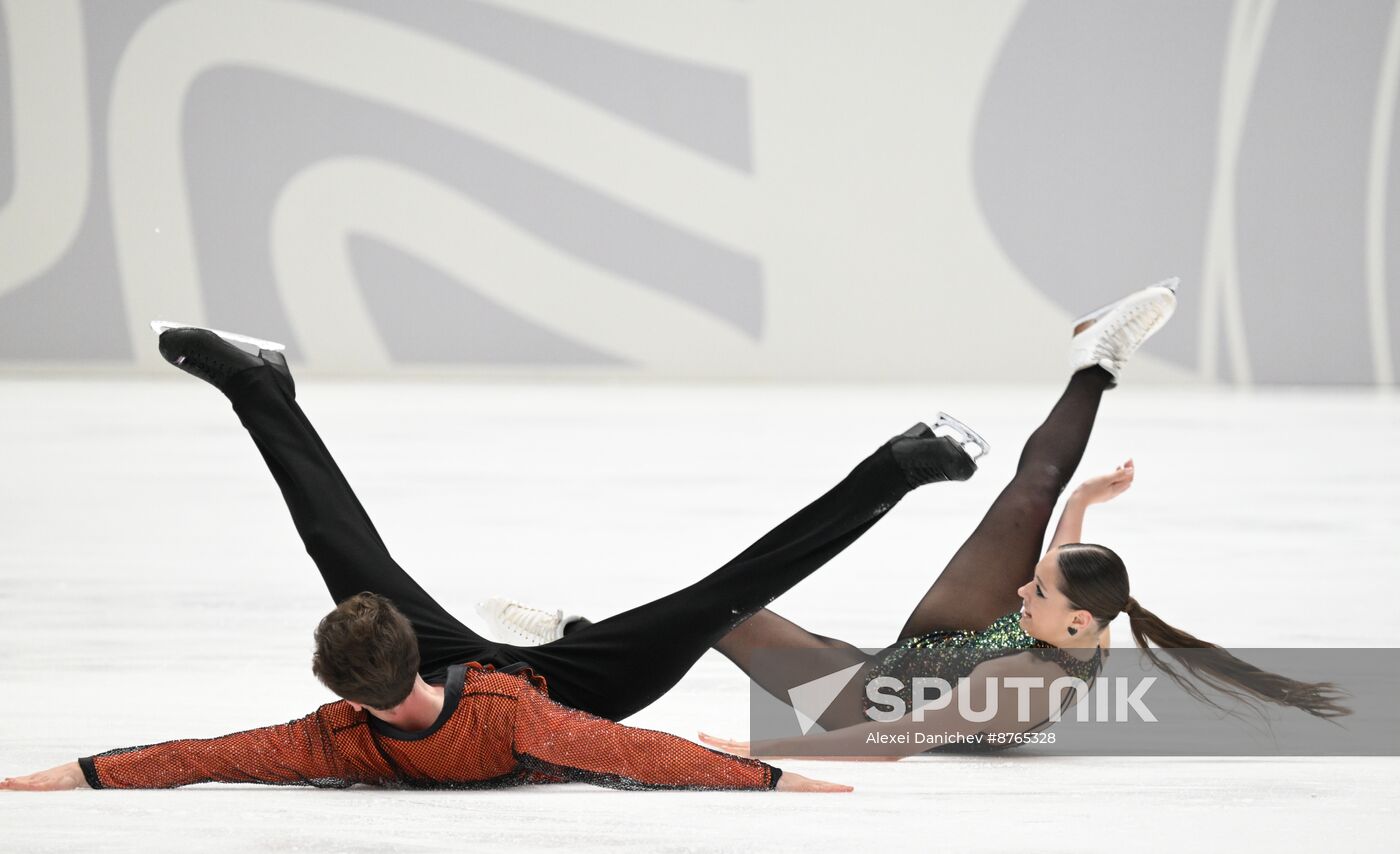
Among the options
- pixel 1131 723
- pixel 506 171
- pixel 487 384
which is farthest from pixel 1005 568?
pixel 506 171

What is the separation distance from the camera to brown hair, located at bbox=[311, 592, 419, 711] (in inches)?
67.6

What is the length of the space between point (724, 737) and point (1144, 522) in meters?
2.51

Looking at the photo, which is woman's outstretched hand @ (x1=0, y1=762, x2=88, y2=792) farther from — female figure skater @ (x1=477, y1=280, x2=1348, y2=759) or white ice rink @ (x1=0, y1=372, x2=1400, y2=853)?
female figure skater @ (x1=477, y1=280, x2=1348, y2=759)

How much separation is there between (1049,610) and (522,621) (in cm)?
84

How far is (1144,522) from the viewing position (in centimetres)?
448

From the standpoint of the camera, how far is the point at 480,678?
6.18 feet

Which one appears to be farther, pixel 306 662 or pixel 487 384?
pixel 487 384

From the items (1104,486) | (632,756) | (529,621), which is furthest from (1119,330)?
(632,756)

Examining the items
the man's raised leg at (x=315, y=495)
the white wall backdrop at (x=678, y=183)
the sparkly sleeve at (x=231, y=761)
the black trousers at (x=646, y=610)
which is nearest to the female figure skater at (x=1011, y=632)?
the black trousers at (x=646, y=610)

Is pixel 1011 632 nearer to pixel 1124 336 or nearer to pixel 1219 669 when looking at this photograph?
pixel 1219 669

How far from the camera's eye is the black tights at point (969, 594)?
2367mm

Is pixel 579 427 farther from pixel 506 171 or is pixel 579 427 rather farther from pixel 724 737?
pixel 724 737

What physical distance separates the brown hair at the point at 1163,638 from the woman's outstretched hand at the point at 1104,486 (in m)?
0.30

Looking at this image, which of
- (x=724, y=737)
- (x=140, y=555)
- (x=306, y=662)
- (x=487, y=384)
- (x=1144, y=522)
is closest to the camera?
(x=724, y=737)
